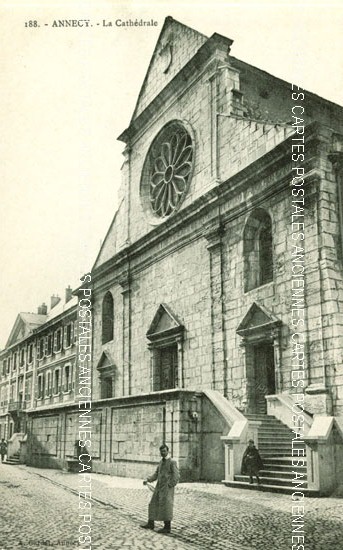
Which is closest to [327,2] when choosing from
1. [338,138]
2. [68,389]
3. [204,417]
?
[338,138]

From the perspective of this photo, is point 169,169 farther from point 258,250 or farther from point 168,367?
point 168,367

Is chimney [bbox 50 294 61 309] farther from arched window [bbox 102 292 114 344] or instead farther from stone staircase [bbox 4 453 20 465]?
arched window [bbox 102 292 114 344]

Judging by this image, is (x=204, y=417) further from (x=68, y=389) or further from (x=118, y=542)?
(x=68, y=389)

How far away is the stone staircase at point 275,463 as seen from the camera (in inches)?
451

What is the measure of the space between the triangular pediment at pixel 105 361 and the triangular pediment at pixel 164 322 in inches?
143

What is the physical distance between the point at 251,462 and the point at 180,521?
3460 millimetres

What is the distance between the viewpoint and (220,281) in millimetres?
18172

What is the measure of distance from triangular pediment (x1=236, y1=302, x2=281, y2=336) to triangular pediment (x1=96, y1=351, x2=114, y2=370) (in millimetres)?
9303

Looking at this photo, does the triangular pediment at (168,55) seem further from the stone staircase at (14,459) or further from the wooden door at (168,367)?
the stone staircase at (14,459)

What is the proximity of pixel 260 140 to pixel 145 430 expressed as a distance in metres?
8.86

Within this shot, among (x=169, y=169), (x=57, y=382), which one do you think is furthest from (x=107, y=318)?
(x=57, y=382)

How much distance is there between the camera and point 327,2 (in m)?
9.39

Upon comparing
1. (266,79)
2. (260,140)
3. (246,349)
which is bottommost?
(246,349)

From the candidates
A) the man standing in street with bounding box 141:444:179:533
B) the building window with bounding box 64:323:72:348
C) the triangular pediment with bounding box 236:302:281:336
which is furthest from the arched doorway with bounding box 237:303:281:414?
the building window with bounding box 64:323:72:348
